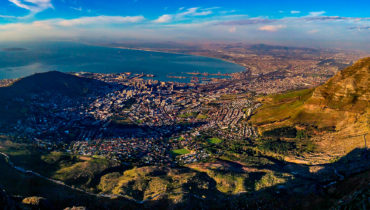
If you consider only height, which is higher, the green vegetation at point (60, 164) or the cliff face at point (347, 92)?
the cliff face at point (347, 92)

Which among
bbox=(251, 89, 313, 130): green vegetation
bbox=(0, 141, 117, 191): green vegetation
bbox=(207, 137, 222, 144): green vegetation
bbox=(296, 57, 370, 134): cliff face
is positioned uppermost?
bbox=(296, 57, 370, 134): cliff face

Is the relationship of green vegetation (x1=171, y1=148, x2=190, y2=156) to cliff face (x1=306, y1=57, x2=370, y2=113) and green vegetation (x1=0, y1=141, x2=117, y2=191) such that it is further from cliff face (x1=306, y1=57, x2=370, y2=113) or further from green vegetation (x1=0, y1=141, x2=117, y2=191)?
cliff face (x1=306, y1=57, x2=370, y2=113)

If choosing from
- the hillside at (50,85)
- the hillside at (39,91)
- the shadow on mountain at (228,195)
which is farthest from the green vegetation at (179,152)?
the hillside at (50,85)

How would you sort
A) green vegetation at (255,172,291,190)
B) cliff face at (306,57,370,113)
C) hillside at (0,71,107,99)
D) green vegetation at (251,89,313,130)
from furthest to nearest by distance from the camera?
hillside at (0,71,107,99) → green vegetation at (251,89,313,130) → cliff face at (306,57,370,113) → green vegetation at (255,172,291,190)

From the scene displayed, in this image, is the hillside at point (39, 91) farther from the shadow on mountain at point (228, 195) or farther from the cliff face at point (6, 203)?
the cliff face at point (6, 203)

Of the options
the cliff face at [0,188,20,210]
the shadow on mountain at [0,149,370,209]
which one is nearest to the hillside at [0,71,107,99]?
the shadow on mountain at [0,149,370,209]

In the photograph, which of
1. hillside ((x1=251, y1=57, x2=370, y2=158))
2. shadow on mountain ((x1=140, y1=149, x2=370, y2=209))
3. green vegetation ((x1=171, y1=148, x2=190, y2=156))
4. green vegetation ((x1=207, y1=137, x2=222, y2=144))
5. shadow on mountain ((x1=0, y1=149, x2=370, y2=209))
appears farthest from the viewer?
green vegetation ((x1=207, y1=137, x2=222, y2=144))

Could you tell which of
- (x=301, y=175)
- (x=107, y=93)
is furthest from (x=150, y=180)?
(x=107, y=93)

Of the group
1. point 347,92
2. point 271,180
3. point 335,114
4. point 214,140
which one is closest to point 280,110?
point 335,114

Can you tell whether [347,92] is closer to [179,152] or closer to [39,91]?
[179,152]

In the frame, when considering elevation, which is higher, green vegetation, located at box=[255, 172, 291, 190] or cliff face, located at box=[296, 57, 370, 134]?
cliff face, located at box=[296, 57, 370, 134]
